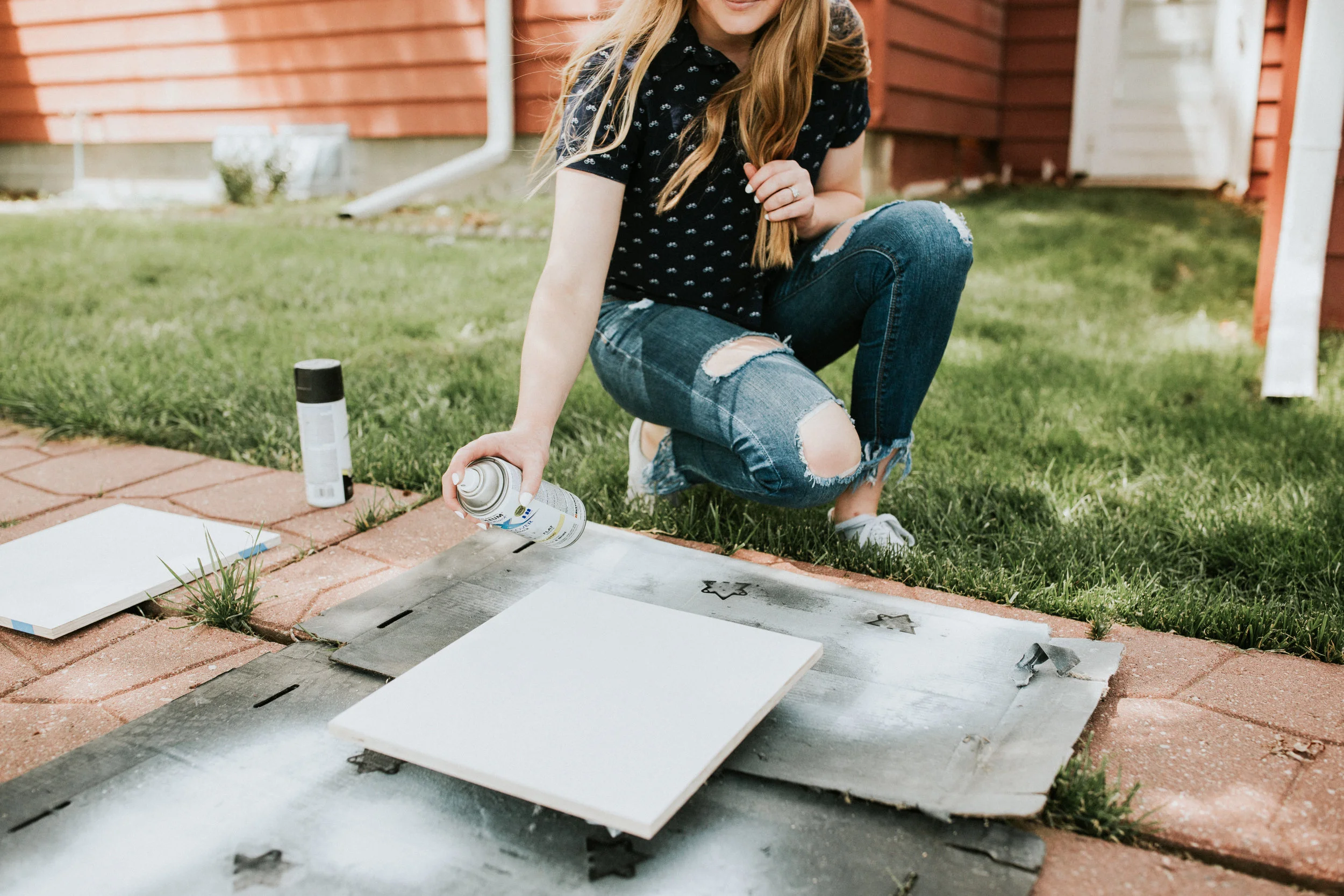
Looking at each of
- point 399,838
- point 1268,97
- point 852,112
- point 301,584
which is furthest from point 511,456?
point 1268,97

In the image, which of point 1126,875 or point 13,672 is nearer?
point 1126,875

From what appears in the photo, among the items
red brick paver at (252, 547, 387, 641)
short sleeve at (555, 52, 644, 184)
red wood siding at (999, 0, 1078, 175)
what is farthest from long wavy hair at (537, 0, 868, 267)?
red wood siding at (999, 0, 1078, 175)

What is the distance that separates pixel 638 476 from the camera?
197cm

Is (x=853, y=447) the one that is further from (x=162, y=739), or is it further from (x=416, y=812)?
(x=162, y=739)

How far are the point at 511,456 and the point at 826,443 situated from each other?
0.55m

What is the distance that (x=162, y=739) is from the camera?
1187 millimetres

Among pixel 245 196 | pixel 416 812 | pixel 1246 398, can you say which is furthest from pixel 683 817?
pixel 245 196

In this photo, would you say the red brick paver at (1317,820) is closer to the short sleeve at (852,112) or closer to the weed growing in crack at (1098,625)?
the weed growing in crack at (1098,625)

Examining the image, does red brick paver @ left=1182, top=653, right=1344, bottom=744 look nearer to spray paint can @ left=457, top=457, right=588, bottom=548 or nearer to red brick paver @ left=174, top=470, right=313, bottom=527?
spray paint can @ left=457, top=457, right=588, bottom=548

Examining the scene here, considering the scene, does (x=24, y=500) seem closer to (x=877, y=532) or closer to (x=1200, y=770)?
(x=877, y=532)

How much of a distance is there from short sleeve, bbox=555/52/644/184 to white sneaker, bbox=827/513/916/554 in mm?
694

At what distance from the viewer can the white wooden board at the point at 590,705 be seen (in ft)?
3.28

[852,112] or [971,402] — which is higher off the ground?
[852,112]

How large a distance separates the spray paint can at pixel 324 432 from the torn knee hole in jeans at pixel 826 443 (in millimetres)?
856
